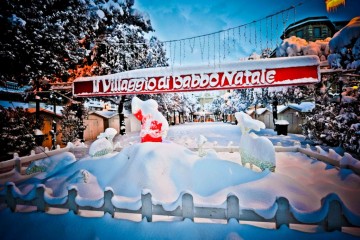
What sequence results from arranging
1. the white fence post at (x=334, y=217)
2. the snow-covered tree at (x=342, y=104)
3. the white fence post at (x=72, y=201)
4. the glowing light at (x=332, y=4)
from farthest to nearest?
the snow-covered tree at (x=342, y=104)
the glowing light at (x=332, y=4)
the white fence post at (x=72, y=201)
the white fence post at (x=334, y=217)

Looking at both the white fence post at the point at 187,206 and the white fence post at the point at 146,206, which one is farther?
the white fence post at the point at 146,206

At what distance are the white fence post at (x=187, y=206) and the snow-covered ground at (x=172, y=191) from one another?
0.09m

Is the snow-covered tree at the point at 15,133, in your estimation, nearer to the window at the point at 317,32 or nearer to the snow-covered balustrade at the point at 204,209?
the snow-covered balustrade at the point at 204,209

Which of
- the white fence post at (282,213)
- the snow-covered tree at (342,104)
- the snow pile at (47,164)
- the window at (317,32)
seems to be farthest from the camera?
the window at (317,32)

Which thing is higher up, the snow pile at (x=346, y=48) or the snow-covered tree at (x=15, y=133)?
the snow pile at (x=346, y=48)

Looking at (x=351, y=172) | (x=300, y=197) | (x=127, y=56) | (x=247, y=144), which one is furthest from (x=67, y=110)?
(x=351, y=172)

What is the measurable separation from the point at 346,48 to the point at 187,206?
702 cm

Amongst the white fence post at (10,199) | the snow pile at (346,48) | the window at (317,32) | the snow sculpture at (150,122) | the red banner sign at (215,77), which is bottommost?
the white fence post at (10,199)

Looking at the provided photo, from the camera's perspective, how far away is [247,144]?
5.32 metres

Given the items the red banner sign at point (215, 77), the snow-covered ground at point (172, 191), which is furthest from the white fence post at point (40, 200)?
the red banner sign at point (215, 77)

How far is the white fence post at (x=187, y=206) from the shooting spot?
114 inches

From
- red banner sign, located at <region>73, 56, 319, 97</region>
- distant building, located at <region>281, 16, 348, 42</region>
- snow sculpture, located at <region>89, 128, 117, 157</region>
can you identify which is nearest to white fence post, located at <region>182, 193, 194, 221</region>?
red banner sign, located at <region>73, 56, 319, 97</region>

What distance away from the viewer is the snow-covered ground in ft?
9.32

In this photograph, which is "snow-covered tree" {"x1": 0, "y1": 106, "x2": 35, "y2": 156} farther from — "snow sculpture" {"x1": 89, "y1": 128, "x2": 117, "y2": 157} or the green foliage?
"snow sculpture" {"x1": 89, "y1": 128, "x2": 117, "y2": 157}
